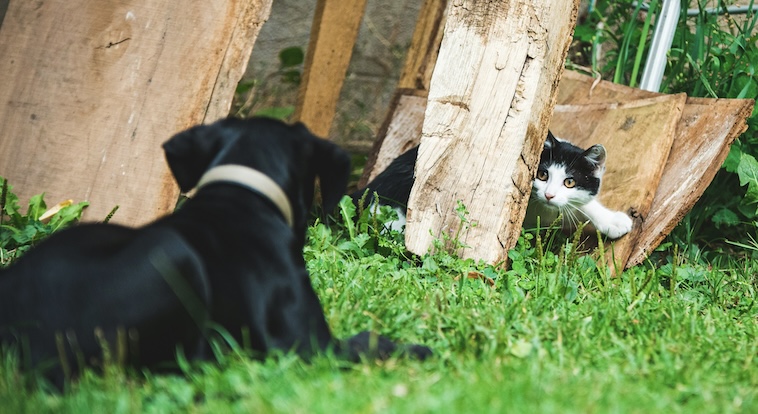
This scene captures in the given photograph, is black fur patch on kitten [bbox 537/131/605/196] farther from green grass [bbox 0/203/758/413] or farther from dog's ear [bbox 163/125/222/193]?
dog's ear [bbox 163/125/222/193]

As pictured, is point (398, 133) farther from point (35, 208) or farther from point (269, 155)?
point (269, 155)

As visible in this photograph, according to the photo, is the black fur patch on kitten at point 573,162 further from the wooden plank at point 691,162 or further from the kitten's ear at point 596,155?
the wooden plank at point 691,162

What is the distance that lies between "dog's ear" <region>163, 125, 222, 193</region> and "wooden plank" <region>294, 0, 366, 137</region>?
278 centimetres

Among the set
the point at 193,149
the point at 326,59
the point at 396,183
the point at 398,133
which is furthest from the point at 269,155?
the point at 326,59

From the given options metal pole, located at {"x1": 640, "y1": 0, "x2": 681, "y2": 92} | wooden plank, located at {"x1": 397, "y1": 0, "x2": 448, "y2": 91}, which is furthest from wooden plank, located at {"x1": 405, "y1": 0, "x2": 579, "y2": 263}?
wooden plank, located at {"x1": 397, "y1": 0, "x2": 448, "y2": 91}

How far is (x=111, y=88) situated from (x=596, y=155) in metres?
2.42

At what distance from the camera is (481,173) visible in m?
3.68

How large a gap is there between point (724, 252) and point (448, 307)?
2428 millimetres

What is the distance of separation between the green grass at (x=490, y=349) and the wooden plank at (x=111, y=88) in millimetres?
836

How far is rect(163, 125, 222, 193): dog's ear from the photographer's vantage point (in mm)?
2424

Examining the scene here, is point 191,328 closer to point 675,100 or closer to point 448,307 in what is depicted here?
point 448,307

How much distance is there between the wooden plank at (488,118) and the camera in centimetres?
362

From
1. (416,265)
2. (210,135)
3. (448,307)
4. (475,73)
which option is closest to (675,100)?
(475,73)

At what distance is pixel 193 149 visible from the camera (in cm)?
244
